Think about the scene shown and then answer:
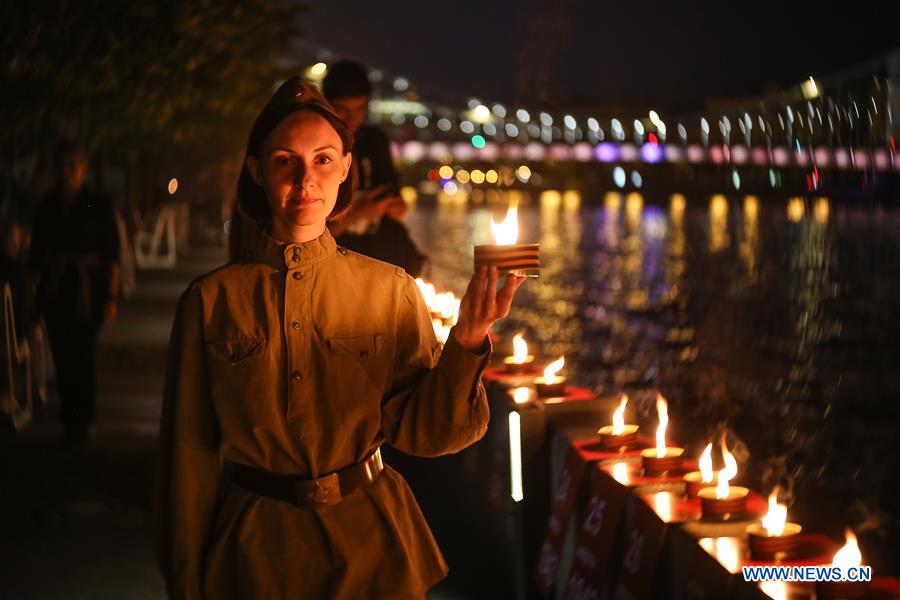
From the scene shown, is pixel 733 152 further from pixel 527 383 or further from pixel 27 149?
pixel 527 383

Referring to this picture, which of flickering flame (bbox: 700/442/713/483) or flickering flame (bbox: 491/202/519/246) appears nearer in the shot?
flickering flame (bbox: 491/202/519/246)

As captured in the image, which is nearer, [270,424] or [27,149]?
[270,424]

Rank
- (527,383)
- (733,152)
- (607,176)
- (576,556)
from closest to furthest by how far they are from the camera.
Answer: (576,556), (527,383), (733,152), (607,176)

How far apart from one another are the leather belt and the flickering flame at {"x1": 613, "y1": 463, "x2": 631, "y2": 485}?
1.48 m

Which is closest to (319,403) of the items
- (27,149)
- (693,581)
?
(693,581)

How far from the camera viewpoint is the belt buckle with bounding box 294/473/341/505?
8.09 feet

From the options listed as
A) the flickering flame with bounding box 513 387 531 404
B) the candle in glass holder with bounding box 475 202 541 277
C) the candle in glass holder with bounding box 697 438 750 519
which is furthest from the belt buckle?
the flickering flame with bounding box 513 387 531 404

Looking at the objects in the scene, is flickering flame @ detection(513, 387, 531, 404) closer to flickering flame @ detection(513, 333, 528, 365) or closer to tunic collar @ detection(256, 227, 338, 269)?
flickering flame @ detection(513, 333, 528, 365)

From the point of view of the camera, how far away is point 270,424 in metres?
2.45

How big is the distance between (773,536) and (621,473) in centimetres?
89

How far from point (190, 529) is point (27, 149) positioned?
626 inches

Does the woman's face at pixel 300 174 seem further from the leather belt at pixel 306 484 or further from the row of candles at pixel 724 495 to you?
A: the row of candles at pixel 724 495
